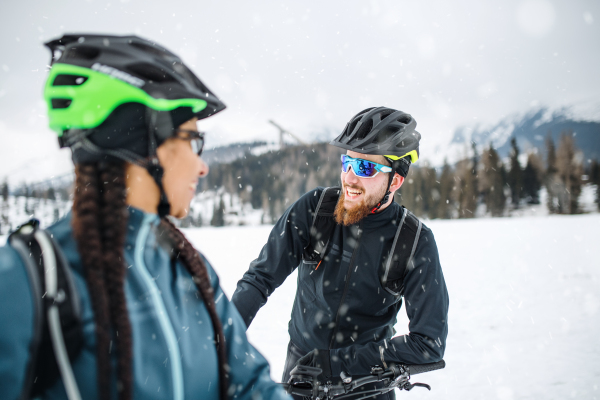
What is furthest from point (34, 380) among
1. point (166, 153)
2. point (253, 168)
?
point (253, 168)

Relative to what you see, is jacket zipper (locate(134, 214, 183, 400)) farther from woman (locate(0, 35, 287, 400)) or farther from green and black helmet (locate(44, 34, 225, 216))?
A: green and black helmet (locate(44, 34, 225, 216))

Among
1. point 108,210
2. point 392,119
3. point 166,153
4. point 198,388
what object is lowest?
point 198,388

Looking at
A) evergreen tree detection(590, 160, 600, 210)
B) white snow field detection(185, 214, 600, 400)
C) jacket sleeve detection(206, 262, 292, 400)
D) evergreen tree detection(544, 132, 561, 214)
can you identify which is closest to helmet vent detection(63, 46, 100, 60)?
jacket sleeve detection(206, 262, 292, 400)

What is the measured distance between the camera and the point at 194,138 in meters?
1.30

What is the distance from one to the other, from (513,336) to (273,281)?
576 centimetres

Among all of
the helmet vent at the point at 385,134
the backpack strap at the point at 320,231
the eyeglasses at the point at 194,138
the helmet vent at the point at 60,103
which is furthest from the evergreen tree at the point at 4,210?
the eyeglasses at the point at 194,138

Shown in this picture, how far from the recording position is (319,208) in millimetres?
2828

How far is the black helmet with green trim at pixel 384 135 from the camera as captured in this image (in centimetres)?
283

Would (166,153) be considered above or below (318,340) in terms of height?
above

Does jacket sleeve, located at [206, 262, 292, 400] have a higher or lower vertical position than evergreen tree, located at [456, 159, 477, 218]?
higher

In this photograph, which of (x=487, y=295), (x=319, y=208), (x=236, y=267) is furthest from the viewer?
(x=236, y=267)

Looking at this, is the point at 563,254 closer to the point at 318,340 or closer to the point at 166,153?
the point at 318,340

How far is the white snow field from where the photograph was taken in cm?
452

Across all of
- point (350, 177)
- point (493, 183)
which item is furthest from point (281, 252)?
point (493, 183)
